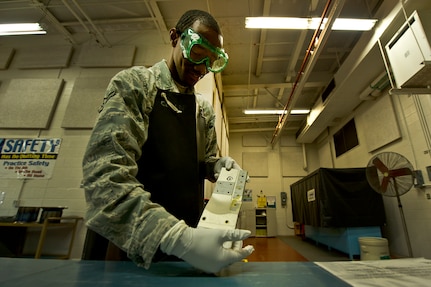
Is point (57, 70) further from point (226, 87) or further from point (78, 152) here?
point (226, 87)

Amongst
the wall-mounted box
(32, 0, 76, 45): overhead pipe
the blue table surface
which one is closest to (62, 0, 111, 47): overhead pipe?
(32, 0, 76, 45): overhead pipe

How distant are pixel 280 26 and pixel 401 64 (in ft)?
5.40

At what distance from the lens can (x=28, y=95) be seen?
387 cm

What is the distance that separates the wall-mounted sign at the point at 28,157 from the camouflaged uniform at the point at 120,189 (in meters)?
3.86

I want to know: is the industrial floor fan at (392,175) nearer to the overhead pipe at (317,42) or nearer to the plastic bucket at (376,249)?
the plastic bucket at (376,249)

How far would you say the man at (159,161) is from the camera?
487mm

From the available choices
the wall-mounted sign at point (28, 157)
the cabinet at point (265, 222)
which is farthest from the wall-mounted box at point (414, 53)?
the cabinet at point (265, 222)

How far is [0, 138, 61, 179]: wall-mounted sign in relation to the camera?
3484 millimetres

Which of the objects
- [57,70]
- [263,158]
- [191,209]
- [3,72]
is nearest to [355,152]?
[263,158]

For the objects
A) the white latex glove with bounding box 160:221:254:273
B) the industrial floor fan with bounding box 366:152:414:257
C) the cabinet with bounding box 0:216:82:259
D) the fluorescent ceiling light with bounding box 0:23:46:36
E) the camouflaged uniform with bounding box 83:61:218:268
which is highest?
the fluorescent ceiling light with bounding box 0:23:46:36

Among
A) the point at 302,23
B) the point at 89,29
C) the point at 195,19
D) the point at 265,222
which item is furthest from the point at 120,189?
the point at 265,222

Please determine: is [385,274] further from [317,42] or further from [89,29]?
[89,29]

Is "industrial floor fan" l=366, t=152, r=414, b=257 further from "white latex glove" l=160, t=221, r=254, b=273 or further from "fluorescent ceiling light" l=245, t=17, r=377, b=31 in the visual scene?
"white latex glove" l=160, t=221, r=254, b=273

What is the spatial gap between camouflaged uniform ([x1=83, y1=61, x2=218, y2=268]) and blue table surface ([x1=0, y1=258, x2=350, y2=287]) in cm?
6
